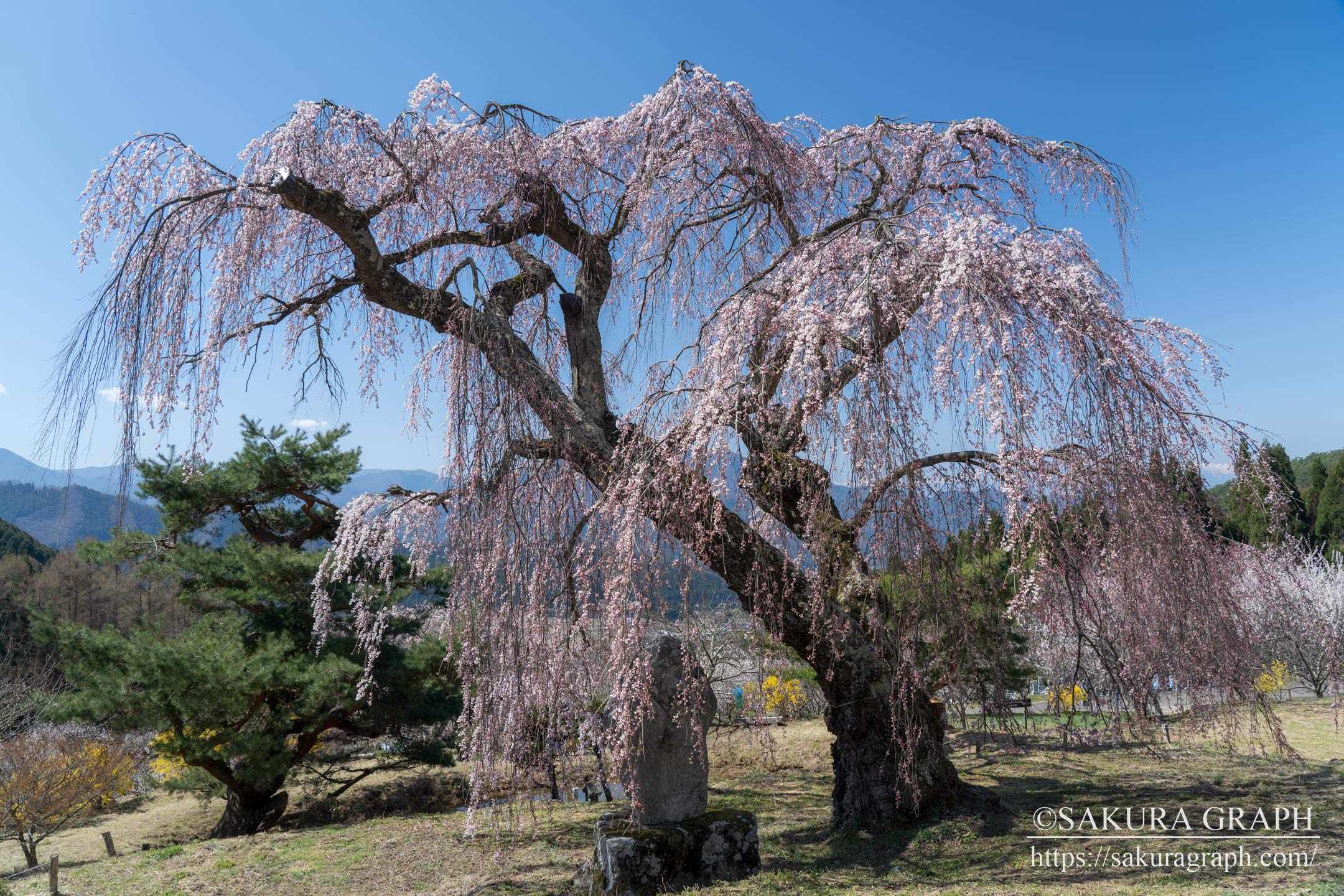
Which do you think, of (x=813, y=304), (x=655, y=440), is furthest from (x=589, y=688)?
(x=813, y=304)

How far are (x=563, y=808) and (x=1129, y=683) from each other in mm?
5107

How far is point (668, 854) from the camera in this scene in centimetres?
422

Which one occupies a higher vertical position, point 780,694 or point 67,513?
point 67,513

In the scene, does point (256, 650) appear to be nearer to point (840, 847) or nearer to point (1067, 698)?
point (840, 847)

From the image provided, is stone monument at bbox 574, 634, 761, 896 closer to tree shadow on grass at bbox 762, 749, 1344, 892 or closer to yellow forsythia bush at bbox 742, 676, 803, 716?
tree shadow on grass at bbox 762, 749, 1344, 892

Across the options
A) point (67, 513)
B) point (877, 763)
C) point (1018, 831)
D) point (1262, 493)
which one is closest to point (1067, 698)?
point (1018, 831)

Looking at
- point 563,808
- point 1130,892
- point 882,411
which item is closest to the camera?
point 882,411

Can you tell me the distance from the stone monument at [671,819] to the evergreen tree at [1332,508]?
26.3m

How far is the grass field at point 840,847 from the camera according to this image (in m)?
3.78

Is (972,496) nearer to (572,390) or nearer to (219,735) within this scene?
(572,390)

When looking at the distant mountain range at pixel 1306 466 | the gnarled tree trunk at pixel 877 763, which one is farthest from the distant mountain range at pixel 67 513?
the distant mountain range at pixel 1306 466

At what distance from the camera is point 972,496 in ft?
10.5

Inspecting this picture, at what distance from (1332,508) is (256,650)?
29380 mm

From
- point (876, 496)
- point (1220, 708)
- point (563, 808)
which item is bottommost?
point (563, 808)
